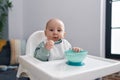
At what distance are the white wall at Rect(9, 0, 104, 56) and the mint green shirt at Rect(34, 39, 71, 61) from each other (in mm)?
708

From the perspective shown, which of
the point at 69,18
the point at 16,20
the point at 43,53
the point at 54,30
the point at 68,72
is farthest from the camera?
the point at 16,20

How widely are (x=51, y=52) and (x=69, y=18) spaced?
3.27ft

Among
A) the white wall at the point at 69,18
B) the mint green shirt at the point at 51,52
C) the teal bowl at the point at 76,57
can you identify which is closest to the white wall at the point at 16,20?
the white wall at the point at 69,18

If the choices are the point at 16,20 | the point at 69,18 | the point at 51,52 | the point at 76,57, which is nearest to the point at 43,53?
the point at 51,52

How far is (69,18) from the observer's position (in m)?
2.00

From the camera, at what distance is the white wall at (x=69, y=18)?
1.78 metres

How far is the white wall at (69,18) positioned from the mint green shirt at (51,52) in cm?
71

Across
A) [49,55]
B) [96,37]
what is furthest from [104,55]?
[49,55]

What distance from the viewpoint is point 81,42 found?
1906mm

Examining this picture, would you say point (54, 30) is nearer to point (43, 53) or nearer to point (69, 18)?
point (43, 53)

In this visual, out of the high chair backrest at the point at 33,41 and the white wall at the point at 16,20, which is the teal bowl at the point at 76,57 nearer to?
the high chair backrest at the point at 33,41

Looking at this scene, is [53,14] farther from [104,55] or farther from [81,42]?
[104,55]

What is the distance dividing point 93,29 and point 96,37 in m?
0.09

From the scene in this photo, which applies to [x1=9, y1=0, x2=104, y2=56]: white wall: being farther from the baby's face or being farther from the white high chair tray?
the white high chair tray
